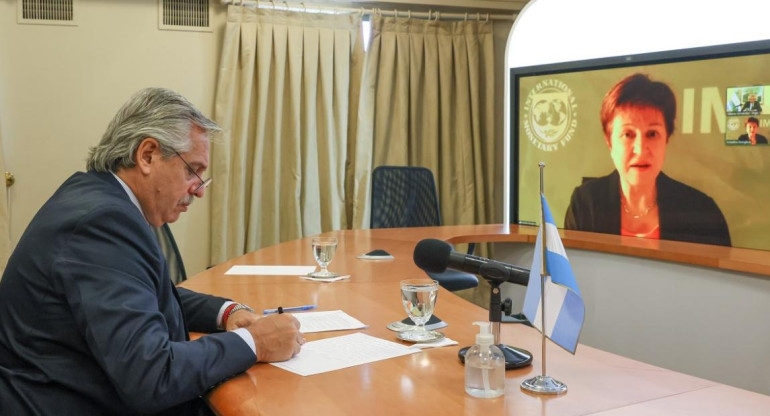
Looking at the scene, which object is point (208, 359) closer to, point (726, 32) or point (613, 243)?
point (613, 243)

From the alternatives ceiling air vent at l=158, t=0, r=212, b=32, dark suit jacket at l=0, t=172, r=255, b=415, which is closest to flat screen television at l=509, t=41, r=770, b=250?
ceiling air vent at l=158, t=0, r=212, b=32

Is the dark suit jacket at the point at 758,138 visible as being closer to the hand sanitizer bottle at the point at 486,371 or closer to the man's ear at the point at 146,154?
the hand sanitizer bottle at the point at 486,371

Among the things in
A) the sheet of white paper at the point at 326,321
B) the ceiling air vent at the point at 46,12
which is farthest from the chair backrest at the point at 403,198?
the sheet of white paper at the point at 326,321

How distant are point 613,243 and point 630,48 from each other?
111 centimetres

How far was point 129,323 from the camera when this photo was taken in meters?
1.21

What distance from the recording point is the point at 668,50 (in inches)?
141

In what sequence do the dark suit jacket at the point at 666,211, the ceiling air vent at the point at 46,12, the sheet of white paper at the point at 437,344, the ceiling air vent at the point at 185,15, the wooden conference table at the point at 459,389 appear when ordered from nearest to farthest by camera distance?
the wooden conference table at the point at 459,389 → the sheet of white paper at the point at 437,344 → the dark suit jacket at the point at 666,211 → the ceiling air vent at the point at 46,12 → the ceiling air vent at the point at 185,15

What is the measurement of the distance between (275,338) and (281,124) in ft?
11.1

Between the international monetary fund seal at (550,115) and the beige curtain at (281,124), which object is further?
the beige curtain at (281,124)

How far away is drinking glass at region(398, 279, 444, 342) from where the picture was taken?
152 cm

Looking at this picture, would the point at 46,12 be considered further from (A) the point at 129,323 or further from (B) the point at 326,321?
(A) the point at 129,323

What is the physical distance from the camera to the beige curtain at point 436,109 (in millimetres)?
4855

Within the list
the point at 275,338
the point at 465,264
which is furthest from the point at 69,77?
the point at 465,264

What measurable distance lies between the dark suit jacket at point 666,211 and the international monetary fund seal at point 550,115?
0.33 metres
